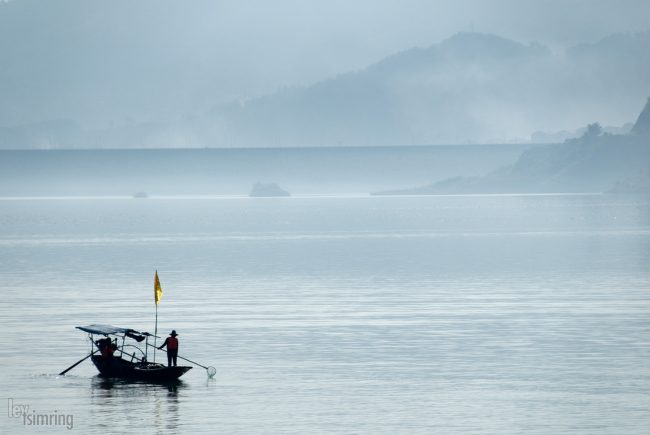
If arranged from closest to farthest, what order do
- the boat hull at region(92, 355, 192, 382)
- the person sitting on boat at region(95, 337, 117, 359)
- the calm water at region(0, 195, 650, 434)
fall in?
the calm water at region(0, 195, 650, 434), the boat hull at region(92, 355, 192, 382), the person sitting on boat at region(95, 337, 117, 359)

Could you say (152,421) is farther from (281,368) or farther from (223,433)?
(281,368)

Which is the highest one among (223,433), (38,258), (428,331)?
(38,258)

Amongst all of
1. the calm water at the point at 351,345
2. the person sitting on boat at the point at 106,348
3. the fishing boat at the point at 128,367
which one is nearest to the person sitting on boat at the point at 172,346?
the fishing boat at the point at 128,367

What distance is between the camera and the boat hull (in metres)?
53.7

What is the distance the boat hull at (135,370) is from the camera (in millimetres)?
53656

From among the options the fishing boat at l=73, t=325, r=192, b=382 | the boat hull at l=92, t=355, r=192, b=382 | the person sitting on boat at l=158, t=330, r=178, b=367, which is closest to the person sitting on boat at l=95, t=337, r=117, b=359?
the fishing boat at l=73, t=325, r=192, b=382

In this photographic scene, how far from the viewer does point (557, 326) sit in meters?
72.8

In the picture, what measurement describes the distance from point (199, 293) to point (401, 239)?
95215 millimetres

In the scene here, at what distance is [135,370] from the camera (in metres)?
54.5

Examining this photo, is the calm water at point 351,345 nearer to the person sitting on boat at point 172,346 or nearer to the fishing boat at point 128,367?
the fishing boat at point 128,367

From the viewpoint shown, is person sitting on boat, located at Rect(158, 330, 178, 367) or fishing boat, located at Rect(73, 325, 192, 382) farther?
person sitting on boat, located at Rect(158, 330, 178, 367)

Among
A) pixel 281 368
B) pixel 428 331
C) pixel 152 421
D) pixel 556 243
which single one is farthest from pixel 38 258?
pixel 152 421

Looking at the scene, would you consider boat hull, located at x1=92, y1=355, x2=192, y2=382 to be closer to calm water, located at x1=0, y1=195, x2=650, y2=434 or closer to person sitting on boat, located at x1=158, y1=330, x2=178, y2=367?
person sitting on boat, located at x1=158, y1=330, x2=178, y2=367

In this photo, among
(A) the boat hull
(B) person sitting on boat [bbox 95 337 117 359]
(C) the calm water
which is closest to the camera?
(C) the calm water
